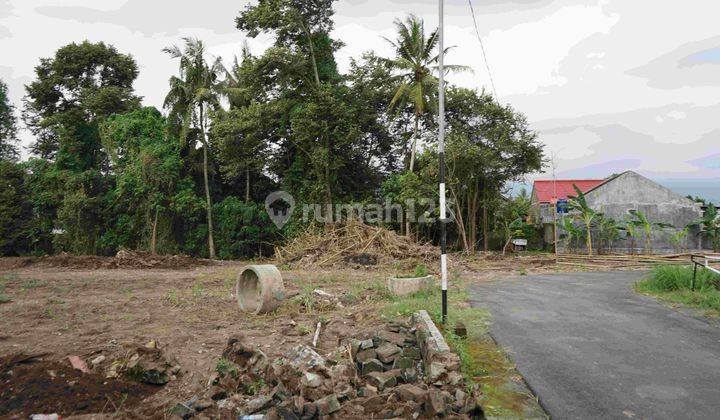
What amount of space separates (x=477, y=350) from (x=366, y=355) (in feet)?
5.10

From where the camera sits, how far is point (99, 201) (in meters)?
26.8

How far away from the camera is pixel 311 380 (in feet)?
18.5

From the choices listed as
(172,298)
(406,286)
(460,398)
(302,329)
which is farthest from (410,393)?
(172,298)

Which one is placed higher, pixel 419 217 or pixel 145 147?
pixel 145 147

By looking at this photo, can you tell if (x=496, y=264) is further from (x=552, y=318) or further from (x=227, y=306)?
(x=227, y=306)

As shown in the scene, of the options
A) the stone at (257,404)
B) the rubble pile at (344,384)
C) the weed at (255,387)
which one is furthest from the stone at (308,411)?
the weed at (255,387)

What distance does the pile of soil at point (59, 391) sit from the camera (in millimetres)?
5160

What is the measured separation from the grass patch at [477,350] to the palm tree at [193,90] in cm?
1810

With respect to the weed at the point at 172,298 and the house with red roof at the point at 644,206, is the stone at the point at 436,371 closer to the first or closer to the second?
the weed at the point at 172,298

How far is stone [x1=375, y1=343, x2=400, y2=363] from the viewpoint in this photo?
6.23m

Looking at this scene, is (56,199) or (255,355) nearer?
(255,355)

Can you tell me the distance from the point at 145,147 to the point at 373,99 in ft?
41.4

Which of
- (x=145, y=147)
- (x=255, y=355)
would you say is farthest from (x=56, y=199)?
(x=255, y=355)

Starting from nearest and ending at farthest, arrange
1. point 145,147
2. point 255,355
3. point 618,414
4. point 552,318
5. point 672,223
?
point 618,414, point 255,355, point 552,318, point 672,223, point 145,147
